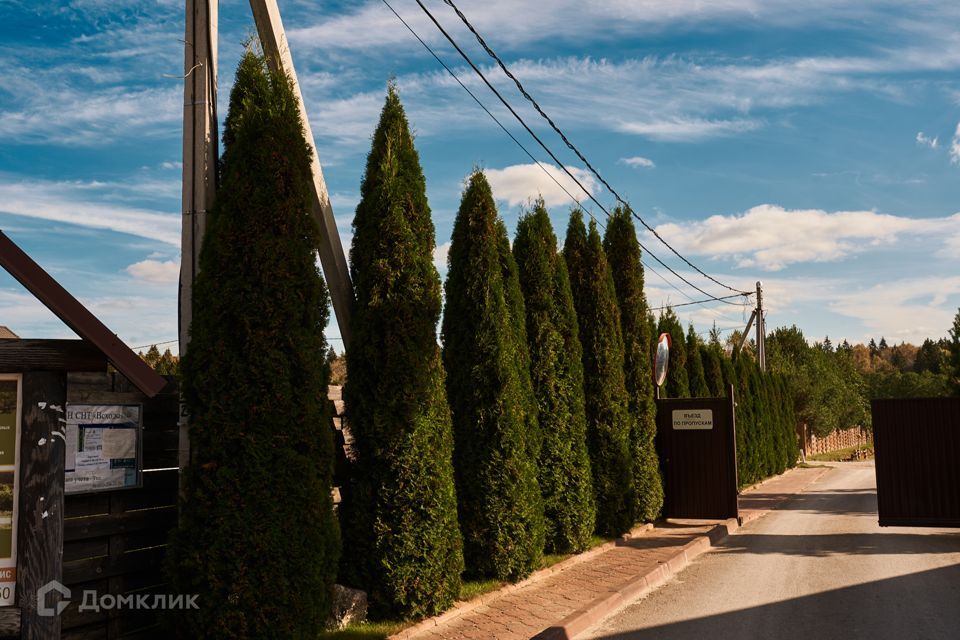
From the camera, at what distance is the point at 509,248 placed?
10.5 metres

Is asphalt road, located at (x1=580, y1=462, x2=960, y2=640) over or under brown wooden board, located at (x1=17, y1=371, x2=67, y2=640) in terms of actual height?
under

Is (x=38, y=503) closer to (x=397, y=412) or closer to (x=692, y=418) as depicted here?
(x=397, y=412)

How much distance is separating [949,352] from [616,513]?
18.4 m

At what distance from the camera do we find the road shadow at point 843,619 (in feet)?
22.2

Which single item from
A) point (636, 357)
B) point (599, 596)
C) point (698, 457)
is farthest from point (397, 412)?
point (698, 457)

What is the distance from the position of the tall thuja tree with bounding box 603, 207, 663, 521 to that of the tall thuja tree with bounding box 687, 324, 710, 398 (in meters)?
6.59

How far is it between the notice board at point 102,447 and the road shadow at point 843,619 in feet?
14.5

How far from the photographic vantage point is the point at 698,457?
47.5ft

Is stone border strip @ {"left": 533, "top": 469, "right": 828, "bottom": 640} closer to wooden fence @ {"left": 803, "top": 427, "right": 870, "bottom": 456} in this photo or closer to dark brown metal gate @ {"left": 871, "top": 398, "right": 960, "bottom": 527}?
dark brown metal gate @ {"left": 871, "top": 398, "right": 960, "bottom": 527}

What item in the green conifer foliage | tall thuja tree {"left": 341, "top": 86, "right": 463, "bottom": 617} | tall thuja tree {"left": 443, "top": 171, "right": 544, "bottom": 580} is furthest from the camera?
the green conifer foliage

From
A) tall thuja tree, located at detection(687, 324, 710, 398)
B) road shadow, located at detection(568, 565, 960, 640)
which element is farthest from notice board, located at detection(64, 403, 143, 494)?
tall thuja tree, located at detection(687, 324, 710, 398)

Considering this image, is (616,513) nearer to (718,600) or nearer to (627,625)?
(718,600)

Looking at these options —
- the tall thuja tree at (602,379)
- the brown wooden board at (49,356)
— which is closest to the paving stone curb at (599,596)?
the tall thuja tree at (602,379)

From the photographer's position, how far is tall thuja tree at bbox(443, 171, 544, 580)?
8875mm
